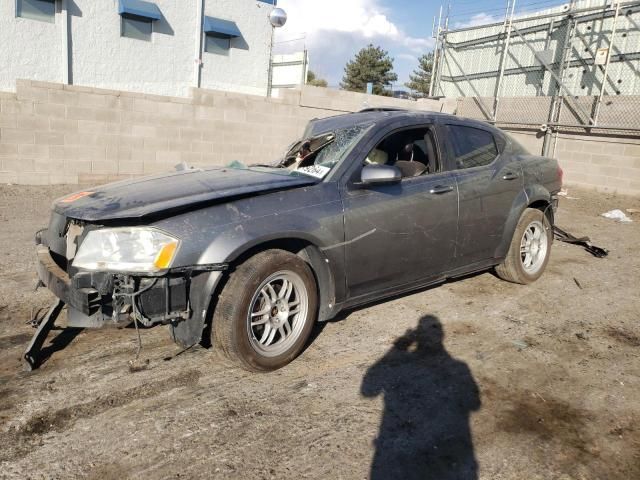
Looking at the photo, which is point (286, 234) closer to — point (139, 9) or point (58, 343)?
point (58, 343)

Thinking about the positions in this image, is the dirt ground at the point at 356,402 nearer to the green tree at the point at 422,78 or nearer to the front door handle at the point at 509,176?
the front door handle at the point at 509,176

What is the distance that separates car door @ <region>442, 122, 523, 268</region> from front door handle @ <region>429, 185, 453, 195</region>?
15 cm

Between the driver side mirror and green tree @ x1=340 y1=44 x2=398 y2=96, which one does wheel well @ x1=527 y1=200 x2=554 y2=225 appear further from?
green tree @ x1=340 y1=44 x2=398 y2=96

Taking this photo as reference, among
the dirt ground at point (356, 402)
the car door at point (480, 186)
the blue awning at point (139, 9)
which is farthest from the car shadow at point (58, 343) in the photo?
the blue awning at point (139, 9)

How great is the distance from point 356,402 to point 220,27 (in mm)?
15790

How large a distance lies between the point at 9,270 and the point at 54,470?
11.7 ft

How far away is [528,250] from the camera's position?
544cm

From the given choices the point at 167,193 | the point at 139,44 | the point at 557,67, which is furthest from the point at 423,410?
the point at 557,67

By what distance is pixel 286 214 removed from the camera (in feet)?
11.0

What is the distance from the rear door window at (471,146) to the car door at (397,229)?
28cm

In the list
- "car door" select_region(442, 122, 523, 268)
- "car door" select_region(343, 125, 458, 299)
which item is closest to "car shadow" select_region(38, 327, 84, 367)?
"car door" select_region(343, 125, 458, 299)

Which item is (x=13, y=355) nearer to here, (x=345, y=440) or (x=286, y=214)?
(x=286, y=214)

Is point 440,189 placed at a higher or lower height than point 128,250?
higher

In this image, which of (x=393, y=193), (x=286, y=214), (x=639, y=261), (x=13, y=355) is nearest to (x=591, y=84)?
(x=639, y=261)
